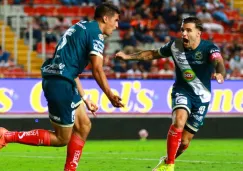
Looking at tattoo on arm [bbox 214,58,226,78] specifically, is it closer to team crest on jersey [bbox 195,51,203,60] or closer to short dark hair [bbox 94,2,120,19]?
team crest on jersey [bbox 195,51,203,60]

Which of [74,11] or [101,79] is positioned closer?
[101,79]

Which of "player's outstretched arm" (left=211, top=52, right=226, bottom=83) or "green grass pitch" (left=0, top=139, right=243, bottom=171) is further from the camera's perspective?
"green grass pitch" (left=0, top=139, right=243, bottom=171)

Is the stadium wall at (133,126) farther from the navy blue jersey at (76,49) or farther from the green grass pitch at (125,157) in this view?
the navy blue jersey at (76,49)

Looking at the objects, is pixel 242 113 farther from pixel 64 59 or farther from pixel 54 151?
pixel 64 59

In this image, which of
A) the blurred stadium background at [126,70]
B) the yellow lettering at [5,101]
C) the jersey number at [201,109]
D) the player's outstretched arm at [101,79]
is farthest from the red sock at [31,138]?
the yellow lettering at [5,101]

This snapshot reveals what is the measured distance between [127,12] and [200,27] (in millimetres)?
15659

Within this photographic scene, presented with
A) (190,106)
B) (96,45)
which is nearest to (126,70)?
(190,106)

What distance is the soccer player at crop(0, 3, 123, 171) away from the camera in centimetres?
951

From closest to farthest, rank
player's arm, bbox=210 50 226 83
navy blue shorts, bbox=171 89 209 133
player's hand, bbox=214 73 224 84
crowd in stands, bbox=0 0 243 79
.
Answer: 1. player's hand, bbox=214 73 224 84
2. player's arm, bbox=210 50 226 83
3. navy blue shorts, bbox=171 89 209 133
4. crowd in stands, bbox=0 0 243 79

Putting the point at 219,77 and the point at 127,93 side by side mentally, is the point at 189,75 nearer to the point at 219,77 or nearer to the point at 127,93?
the point at 219,77

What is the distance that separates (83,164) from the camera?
13.1 metres

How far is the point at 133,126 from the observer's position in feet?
68.4

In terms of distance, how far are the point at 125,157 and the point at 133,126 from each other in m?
6.25

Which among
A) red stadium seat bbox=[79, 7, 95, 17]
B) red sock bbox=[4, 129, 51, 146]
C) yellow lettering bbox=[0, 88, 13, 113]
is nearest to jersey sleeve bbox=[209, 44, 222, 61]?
red sock bbox=[4, 129, 51, 146]
